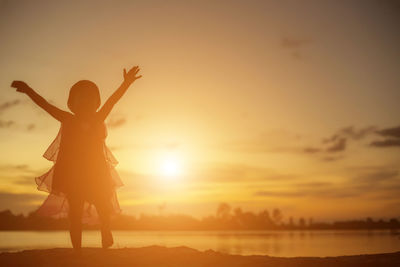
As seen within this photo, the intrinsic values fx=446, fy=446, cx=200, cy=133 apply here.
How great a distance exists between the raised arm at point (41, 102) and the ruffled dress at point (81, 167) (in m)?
0.15

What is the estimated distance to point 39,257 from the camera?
9.60 metres

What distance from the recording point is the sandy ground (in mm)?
9000

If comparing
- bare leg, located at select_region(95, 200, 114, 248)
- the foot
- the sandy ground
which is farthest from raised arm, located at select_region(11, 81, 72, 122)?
the sandy ground

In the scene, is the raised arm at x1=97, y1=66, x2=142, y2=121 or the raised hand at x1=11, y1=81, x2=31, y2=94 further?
the raised arm at x1=97, y1=66, x2=142, y2=121

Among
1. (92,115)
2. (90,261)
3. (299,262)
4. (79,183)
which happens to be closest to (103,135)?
(92,115)

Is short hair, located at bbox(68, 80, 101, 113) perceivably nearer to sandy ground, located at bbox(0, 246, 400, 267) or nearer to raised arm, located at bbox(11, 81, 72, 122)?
raised arm, located at bbox(11, 81, 72, 122)

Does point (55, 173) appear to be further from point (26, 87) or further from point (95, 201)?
point (26, 87)

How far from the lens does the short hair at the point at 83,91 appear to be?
946 cm

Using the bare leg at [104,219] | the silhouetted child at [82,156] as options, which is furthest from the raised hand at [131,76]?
the bare leg at [104,219]

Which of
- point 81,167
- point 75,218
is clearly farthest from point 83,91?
point 75,218

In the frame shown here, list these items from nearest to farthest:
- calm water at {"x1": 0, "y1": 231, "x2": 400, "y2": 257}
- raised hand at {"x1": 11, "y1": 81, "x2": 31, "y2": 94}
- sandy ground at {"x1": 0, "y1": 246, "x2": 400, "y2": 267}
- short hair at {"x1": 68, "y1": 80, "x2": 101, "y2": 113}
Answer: sandy ground at {"x1": 0, "y1": 246, "x2": 400, "y2": 267} → raised hand at {"x1": 11, "y1": 81, "x2": 31, "y2": 94} → short hair at {"x1": 68, "y1": 80, "x2": 101, "y2": 113} → calm water at {"x1": 0, "y1": 231, "x2": 400, "y2": 257}

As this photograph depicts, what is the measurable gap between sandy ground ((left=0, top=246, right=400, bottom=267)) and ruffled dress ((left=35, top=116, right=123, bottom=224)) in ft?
3.46

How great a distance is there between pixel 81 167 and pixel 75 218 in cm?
106

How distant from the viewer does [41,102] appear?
30.6 ft
